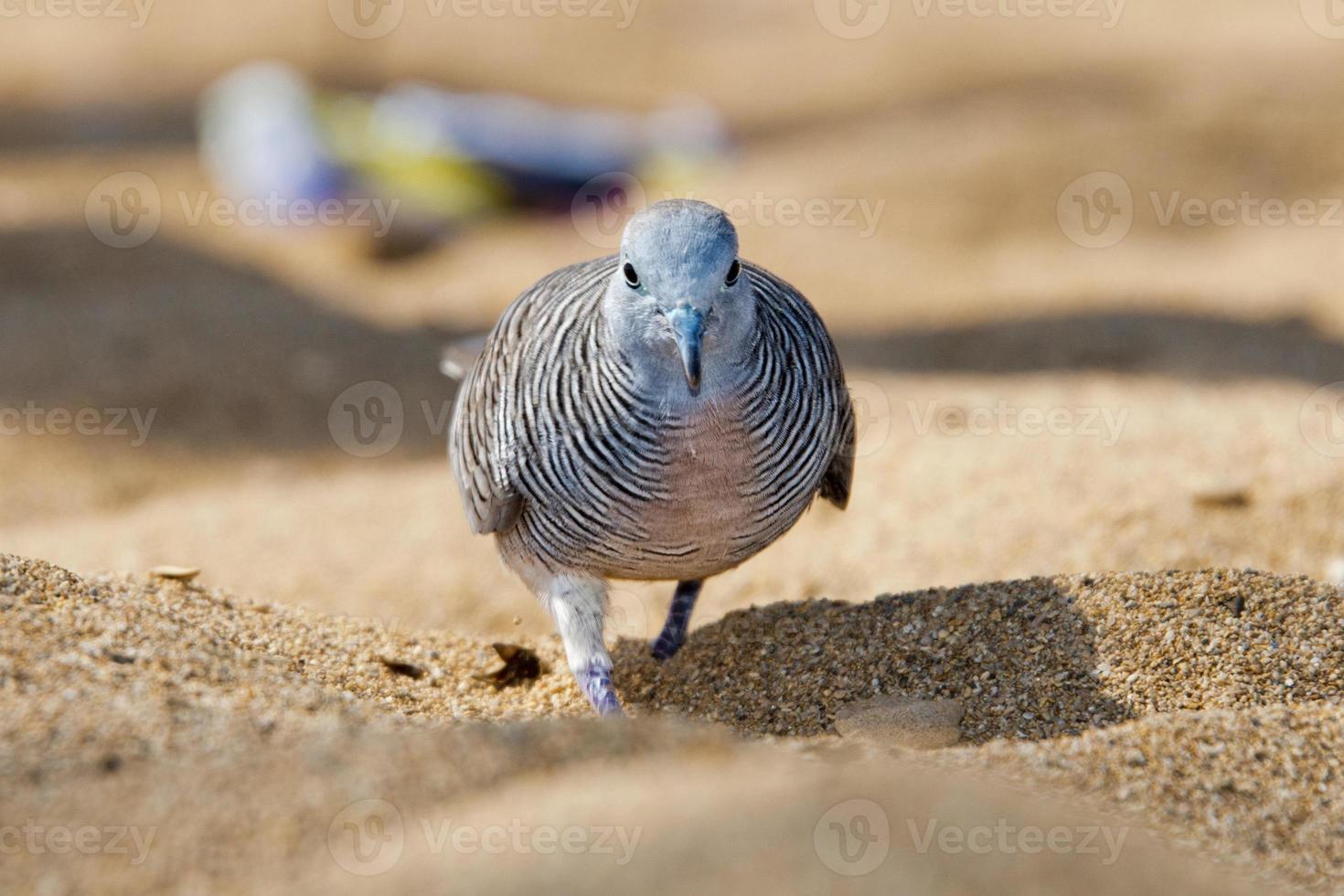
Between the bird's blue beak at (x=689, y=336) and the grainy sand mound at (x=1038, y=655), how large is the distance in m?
1.00

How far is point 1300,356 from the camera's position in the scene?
8.12 m

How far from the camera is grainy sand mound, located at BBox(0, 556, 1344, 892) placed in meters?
2.45

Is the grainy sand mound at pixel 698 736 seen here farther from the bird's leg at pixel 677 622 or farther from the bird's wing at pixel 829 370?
the bird's wing at pixel 829 370

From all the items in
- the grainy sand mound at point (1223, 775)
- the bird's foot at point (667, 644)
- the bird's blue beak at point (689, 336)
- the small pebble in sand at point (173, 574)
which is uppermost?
the bird's blue beak at point (689, 336)

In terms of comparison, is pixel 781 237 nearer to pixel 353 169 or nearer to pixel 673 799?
pixel 353 169

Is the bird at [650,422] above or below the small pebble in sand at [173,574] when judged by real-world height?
above

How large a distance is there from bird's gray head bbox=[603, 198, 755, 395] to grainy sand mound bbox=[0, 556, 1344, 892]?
35.4 inches

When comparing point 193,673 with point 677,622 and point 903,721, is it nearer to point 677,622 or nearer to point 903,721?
point 677,622

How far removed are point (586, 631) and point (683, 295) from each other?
1021 mm

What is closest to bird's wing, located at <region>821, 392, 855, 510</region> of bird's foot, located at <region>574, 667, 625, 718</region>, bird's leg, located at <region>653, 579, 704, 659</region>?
bird's leg, located at <region>653, 579, 704, 659</region>

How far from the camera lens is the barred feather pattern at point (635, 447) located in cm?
341

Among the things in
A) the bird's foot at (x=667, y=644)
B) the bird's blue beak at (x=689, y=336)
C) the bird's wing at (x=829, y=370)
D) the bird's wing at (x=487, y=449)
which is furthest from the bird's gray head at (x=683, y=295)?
the bird's foot at (x=667, y=644)

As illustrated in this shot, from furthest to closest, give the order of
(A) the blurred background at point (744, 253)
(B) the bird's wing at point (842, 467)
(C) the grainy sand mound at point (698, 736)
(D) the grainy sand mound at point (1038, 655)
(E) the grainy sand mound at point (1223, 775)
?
(A) the blurred background at point (744, 253), (B) the bird's wing at point (842, 467), (D) the grainy sand mound at point (1038, 655), (E) the grainy sand mound at point (1223, 775), (C) the grainy sand mound at point (698, 736)

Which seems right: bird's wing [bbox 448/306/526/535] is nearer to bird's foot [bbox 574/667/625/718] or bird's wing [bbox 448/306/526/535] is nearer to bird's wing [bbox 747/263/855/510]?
bird's foot [bbox 574/667/625/718]
